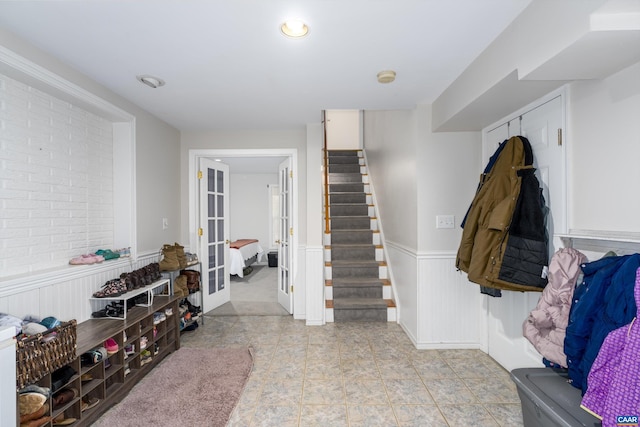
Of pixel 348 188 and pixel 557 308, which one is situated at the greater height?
pixel 348 188

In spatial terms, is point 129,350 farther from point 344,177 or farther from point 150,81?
point 344,177

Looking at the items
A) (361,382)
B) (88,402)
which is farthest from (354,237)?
(88,402)

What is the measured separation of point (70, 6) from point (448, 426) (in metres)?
3.11

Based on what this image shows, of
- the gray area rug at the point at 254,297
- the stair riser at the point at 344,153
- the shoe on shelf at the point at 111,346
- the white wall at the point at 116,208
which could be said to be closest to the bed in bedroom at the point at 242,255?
the gray area rug at the point at 254,297

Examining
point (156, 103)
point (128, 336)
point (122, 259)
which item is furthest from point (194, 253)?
point (156, 103)

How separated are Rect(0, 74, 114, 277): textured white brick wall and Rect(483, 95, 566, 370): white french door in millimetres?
3353

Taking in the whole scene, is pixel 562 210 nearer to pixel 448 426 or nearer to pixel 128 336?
pixel 448 426

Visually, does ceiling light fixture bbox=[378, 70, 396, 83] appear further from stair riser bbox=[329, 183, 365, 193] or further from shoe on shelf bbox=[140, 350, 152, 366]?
stair riser bbox=[329, 183, 365, 193]

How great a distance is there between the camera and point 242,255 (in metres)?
6.13

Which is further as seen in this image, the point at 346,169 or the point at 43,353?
the point at 346,169

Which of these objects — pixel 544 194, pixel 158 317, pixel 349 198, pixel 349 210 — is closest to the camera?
pixel 544 194

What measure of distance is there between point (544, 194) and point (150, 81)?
117 inches

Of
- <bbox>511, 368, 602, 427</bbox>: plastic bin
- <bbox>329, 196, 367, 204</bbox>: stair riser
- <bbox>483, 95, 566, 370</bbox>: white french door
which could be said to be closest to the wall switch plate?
<bbox>483, 95, 566, 370</bbox>: white french door

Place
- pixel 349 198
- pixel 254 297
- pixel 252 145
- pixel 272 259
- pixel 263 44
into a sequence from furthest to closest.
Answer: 1. pixel 272 259
2. pixel 349 198
3. pixel 254 297
4. pixel 252 145
5. pixel 263 44
